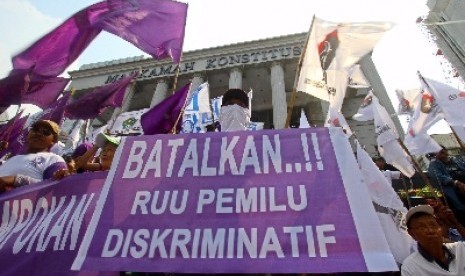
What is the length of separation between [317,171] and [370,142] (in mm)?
21630

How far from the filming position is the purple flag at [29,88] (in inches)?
168

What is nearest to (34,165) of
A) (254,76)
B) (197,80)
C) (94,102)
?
(94,102)

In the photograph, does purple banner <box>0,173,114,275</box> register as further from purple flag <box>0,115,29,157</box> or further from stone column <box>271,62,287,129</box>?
stone column <box>271,62,287,129</box>

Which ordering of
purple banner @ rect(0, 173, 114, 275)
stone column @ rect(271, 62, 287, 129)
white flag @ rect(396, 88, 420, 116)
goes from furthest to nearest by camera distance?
stone column @ rect(271, 62, 287, 129) < white flag @ rect(396, 88, 420, 116) < purple banner @ rect(0, 173, 114, 275)

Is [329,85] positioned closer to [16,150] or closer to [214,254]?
[214,254]

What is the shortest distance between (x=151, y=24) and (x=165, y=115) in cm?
131

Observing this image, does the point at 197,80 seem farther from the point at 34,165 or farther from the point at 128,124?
the point at 34,165

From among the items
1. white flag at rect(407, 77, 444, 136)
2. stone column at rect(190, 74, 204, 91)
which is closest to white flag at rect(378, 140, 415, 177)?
white flag at rect(407, 77, 444, 136)

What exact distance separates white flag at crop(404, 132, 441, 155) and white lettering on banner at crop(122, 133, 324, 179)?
546 cm

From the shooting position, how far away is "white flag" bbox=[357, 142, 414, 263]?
3383 millimetres

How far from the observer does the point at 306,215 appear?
5.99 ft

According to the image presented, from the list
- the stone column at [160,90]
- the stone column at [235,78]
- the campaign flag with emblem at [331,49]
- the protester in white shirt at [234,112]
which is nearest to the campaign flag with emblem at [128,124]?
the protester in white shirt at [234,112]

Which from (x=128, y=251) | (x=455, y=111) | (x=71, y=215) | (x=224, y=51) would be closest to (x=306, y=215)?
(x=128, y=251)

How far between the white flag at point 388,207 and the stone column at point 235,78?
64.9 feet
